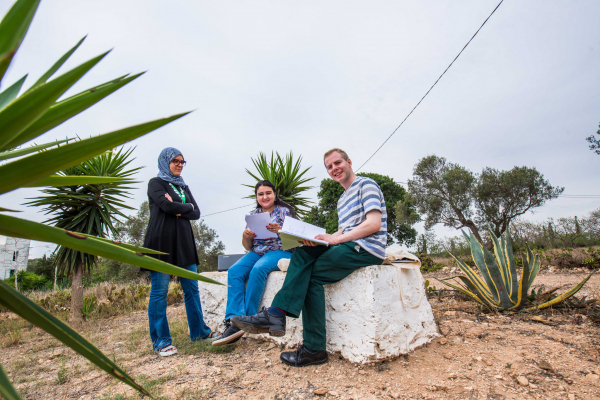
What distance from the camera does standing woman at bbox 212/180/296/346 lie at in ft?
9.82

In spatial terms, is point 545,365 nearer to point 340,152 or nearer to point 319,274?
point 319,274

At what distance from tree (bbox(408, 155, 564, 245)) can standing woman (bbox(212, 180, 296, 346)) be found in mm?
15301

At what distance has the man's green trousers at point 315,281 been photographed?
2.47 m

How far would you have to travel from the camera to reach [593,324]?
2791mm

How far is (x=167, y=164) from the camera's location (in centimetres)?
348

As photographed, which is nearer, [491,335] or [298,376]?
[298,376]

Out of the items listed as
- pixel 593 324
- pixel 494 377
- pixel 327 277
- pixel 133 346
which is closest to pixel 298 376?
pixel 327 277

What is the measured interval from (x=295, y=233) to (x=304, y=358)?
3.27 feet

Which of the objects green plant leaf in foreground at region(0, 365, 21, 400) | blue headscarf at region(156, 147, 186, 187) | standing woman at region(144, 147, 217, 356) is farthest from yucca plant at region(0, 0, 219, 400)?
blue headscarf at region(156, 147, 186, 187)

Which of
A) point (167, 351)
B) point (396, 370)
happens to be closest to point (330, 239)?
point (396, 370)

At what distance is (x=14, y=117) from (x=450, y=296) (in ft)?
16.0

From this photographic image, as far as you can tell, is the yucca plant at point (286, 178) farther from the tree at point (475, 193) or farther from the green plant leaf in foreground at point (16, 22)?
the tree at point (475, 193)

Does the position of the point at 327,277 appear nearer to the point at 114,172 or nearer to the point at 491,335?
the point at 491,335

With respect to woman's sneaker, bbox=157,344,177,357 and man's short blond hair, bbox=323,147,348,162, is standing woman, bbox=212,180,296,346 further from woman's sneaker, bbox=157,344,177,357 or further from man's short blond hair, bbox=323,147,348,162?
man's short blond hair, bbox=323,147,348,162
